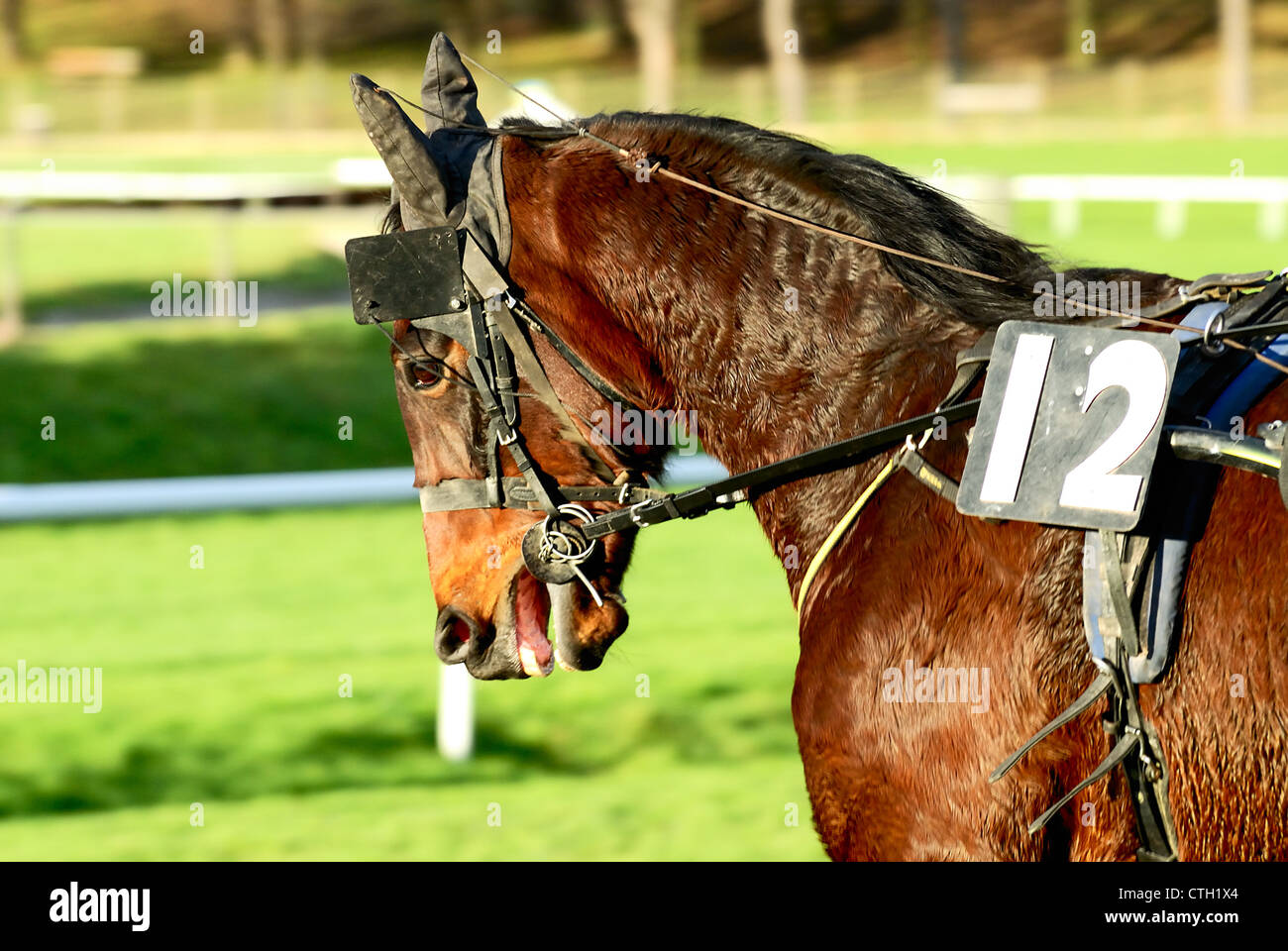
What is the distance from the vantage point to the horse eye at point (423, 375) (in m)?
2.73

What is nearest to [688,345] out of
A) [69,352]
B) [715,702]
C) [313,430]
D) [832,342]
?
[832,342]

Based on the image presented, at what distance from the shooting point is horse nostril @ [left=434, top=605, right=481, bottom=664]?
279 centimetres

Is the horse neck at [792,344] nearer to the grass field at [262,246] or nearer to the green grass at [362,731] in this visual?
the green grass at [362,731]

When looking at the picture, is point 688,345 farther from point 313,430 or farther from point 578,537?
point 313,430

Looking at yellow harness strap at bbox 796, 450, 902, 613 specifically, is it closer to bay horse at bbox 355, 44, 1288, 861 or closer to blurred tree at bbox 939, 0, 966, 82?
bay horse at bbox 355, 44, 1288, 861

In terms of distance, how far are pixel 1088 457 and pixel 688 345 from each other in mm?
726

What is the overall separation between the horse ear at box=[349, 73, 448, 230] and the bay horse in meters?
0.04

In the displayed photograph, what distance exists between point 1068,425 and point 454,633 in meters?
1.20

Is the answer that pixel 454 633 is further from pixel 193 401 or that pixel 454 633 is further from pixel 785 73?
pixel 785 73

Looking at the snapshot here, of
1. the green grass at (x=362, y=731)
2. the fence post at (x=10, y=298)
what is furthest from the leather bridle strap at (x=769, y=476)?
the fence post at (x=10, y=298)

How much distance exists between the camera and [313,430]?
11977mm

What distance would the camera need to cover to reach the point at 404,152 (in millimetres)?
2615

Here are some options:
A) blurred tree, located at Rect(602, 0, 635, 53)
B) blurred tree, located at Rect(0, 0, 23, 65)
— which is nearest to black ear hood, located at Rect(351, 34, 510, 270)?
blurred tree, located at Rect(0, 0, 23, 65)
